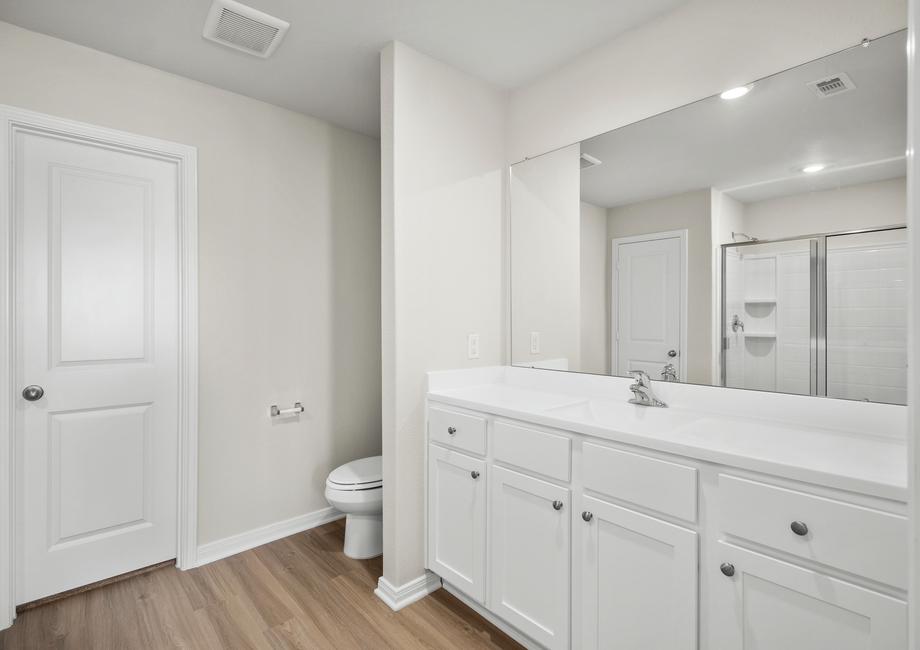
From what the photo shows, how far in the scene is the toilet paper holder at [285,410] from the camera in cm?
258

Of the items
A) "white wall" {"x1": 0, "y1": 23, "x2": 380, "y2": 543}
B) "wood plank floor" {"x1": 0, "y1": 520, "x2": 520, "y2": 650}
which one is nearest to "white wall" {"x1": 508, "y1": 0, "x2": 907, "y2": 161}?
"white wall" {"x1": 0, "y1": 23, "x2": 380, "y2": 543}

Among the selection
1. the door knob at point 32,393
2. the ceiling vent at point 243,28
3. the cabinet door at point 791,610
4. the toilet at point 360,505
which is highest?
the ceiling vent at point 243,28

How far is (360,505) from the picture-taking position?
234cm

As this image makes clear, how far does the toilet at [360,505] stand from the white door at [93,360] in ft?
2.68

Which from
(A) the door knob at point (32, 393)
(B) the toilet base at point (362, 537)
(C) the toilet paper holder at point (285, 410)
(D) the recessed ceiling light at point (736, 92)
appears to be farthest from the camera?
(C) the toilet paper holder at point (285, 410)

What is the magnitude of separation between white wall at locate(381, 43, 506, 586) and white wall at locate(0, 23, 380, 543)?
0.87 m

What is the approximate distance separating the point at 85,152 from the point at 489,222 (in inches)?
75.6

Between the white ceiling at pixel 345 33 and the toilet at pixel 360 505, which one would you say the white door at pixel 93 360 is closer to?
the white ceiling at pixel 345 33

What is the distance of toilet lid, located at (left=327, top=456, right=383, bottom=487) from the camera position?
2373 millimetres

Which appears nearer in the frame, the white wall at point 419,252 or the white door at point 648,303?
the white door at point 648,303

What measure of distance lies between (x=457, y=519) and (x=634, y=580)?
0.80m

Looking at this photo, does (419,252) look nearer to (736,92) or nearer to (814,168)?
(736,92)

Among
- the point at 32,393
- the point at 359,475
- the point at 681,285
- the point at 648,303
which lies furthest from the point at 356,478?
the point at 681,285

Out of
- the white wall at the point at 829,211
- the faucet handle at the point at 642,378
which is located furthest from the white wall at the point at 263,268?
the white wall at the point at 829,211
